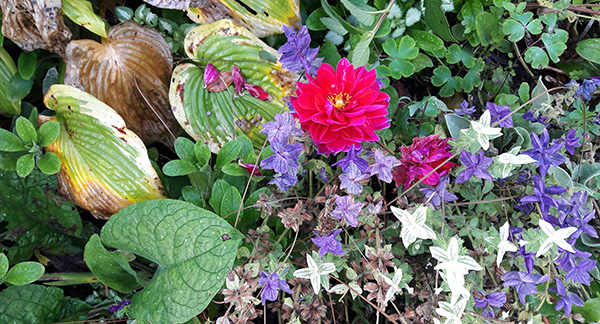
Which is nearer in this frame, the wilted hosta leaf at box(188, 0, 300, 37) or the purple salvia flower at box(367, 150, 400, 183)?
the purple salvia flower at box(367, 150, 400, 183)

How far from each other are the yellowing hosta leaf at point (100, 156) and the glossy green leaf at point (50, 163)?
0.03 m

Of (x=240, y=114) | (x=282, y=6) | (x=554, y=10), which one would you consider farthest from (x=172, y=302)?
(x=554, y=10)

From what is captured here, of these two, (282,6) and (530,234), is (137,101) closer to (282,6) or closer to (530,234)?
(282,6)

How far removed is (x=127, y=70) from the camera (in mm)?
1067

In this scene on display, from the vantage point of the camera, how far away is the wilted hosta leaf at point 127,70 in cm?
105

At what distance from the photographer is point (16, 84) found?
1118mm

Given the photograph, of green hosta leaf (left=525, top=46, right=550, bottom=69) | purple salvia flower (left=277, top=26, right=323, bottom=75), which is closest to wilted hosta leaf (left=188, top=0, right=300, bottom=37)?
purple salvia flower (left=277, top=26, right=323, bottom=75)

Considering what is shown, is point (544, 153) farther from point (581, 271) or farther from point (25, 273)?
point (25, 273)

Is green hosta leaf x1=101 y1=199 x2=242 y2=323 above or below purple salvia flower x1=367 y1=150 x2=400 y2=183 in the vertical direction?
below

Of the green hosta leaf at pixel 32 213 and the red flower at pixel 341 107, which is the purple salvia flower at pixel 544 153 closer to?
the red flower at pixel 341 107

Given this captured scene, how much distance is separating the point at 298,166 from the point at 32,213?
2.50 feet

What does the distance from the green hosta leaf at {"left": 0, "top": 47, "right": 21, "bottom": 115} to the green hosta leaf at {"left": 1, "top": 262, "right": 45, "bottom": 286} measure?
445mm

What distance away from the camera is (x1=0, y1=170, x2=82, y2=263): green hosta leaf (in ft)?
3.52

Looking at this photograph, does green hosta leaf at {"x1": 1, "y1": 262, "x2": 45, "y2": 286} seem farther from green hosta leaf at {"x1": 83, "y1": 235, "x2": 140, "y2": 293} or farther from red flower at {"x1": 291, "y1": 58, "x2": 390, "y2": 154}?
red flower at {"x1": 291, "y1": 58, "x2": 390, "y2": 154}
